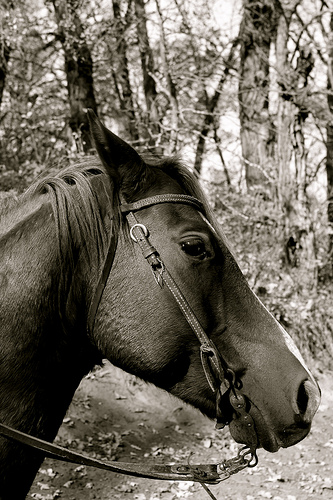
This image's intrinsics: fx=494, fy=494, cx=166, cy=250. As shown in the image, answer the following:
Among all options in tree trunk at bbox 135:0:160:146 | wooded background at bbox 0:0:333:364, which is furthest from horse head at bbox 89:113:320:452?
tree trunk at bbox 135:0:160:146

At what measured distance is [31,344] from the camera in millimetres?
1960

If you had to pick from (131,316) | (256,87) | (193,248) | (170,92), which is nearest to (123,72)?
(170,92)

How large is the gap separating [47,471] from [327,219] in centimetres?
590

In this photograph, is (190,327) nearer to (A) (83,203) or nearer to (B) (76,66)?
(A) (83,203)

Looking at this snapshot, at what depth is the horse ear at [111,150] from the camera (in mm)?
1989

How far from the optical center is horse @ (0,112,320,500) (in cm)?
196

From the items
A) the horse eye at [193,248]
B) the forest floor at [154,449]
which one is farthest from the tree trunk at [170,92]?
the horse eye at [193,248]

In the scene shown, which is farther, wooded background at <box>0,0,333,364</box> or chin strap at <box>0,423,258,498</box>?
wooded background at <box>0,0,333,364</box>

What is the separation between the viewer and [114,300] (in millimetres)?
2037

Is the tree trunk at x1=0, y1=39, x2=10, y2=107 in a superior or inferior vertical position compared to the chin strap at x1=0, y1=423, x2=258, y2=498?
superior

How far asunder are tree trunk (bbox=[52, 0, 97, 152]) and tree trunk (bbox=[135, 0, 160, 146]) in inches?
48.7

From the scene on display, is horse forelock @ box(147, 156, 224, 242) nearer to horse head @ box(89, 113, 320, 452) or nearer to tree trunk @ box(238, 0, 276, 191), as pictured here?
horse head @ box(89, 113, 320, 452)

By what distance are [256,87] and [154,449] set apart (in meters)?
6.47

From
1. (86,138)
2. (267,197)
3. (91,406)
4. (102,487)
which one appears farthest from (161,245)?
(86,138)
